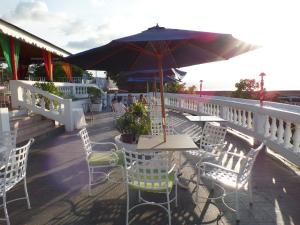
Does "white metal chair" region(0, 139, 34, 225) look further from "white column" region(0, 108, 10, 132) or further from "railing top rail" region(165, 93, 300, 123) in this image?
"railing top rail" region(165, 93, 300, 123)

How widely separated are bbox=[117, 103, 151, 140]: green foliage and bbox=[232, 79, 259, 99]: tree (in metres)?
6.95

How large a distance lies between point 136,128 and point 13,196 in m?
2.85

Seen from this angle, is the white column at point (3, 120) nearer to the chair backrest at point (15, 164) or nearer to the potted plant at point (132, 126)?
the potted plant at point (132, 126)

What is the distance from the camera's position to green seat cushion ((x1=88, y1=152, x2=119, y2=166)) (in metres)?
4.29

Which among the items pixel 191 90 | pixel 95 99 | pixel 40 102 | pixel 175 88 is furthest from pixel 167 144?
pixel 175 88

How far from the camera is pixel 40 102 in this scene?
10211 mm

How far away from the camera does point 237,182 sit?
10.9 ft

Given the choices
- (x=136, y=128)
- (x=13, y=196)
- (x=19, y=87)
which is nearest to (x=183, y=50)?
(x=136, y=128)

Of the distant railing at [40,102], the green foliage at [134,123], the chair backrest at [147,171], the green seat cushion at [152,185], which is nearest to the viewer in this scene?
the chair backrest at [147,171]

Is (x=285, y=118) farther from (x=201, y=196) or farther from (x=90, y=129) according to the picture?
(x=90, y=129)

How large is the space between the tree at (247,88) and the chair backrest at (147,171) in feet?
30.7

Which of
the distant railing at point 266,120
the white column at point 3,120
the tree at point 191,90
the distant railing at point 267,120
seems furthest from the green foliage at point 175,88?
the white column at point 3,120

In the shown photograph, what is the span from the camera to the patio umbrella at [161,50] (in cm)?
353

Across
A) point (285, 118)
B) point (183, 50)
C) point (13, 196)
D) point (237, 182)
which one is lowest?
point (13, 196)
